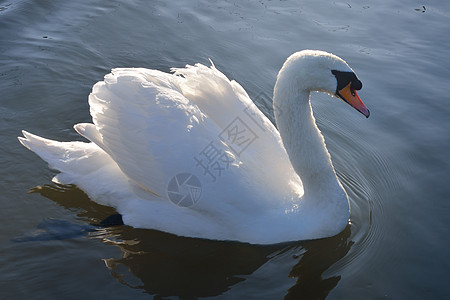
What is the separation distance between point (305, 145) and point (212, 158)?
121 centimetres

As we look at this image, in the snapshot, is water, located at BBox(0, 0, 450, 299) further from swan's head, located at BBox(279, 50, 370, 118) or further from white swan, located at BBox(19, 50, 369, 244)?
swan's head, located at BBox(279, 50, 370, 118)

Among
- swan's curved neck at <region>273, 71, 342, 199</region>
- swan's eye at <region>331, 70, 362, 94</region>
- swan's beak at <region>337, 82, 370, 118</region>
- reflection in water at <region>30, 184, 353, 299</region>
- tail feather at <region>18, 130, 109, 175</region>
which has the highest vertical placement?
swan's eye at <region>331, 70, 362, 94</region>

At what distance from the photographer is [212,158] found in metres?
5.81

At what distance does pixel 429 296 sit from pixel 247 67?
235 inches

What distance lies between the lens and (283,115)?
6.23 meters

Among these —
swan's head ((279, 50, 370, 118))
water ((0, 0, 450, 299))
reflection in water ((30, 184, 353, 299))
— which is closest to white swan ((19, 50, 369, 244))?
swan's head ((279, 50, 370, 118))

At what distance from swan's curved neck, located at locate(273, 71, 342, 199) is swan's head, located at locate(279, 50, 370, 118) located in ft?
0.75

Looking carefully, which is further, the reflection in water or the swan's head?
the swan's head

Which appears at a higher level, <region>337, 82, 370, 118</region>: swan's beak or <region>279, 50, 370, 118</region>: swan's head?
<region>279, 50, 370, 118</region>: swan's head

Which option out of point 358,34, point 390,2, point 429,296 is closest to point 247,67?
point 358,34

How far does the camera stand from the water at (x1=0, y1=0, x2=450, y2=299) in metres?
5.84

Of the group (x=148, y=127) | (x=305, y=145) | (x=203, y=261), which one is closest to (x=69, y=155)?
(x=148, y=127)

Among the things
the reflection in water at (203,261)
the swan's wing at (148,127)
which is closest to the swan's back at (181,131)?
the swan's wing at (148,127)

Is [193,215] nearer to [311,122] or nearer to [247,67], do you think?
[311,122]
